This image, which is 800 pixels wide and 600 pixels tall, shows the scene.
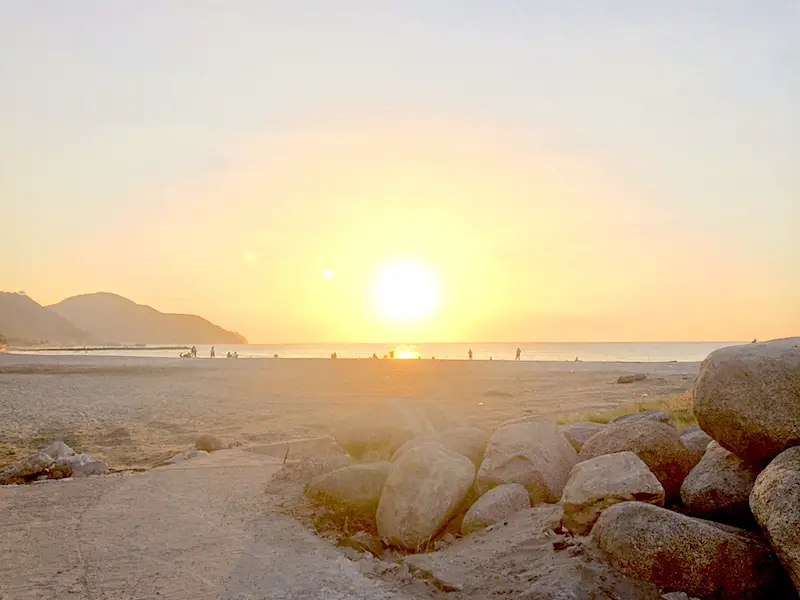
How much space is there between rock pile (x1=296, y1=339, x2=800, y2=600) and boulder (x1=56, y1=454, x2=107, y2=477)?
5206 millimetres

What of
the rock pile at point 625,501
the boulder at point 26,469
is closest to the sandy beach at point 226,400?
the boulder at point 26,469

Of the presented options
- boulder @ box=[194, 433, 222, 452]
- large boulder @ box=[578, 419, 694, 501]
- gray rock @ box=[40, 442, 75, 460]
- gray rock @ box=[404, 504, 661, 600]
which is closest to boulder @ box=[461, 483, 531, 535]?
gray rock @ box=[404, 504, 661, 600]

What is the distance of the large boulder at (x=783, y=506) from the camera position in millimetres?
4758

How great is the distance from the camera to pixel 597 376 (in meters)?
35.9

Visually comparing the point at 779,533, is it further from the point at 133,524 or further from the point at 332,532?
the point at 133,524

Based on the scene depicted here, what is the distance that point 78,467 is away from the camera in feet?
40.5

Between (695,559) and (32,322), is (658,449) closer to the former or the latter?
(695,559)

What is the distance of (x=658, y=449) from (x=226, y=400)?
848 inches

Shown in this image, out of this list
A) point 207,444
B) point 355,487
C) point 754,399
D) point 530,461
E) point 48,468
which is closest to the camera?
point 754,399

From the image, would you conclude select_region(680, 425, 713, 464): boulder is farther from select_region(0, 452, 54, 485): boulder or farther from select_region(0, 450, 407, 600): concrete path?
select_region(0, 452, 54, 485): boulder

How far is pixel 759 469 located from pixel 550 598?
2.70 m

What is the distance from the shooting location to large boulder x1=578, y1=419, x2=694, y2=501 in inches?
297

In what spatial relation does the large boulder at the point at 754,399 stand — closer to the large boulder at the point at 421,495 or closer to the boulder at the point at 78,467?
the large boulder at the point at 421,495

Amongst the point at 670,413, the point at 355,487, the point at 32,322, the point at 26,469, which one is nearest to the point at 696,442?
the point at 670,413
